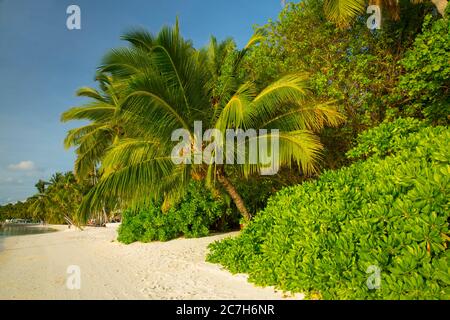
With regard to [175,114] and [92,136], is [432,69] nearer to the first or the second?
[175,114]

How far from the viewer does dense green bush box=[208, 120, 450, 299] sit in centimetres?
338

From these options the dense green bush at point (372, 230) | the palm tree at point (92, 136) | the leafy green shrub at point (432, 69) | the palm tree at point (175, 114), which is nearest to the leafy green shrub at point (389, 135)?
the dense green bush at point (372, 230)

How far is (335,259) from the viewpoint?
3.97 m

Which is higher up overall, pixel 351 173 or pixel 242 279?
pixel 351 173

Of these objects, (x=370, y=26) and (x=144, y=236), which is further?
(x=144, y=236)

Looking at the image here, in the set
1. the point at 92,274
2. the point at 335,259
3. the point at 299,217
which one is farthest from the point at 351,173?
the point at 92,274

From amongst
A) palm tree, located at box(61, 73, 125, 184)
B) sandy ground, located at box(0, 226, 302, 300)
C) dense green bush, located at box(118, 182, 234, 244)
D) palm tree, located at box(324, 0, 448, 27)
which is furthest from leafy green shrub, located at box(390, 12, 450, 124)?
palm tree, located at box(61, 73, 125, 184)

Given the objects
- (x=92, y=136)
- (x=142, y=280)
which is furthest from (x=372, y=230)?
(x=92, y=136)

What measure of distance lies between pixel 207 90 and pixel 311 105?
103 inches

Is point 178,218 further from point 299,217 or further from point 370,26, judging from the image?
point 370,26

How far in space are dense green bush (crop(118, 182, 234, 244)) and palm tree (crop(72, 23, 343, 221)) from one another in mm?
3001

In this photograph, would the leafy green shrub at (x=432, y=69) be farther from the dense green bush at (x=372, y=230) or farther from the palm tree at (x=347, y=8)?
the dense green bush at (x=372, y=230)

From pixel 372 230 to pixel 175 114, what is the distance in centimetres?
472

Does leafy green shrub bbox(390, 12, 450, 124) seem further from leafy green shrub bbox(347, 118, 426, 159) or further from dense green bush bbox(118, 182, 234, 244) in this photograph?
dense green bush bbox(118, 182, 234, 244)
